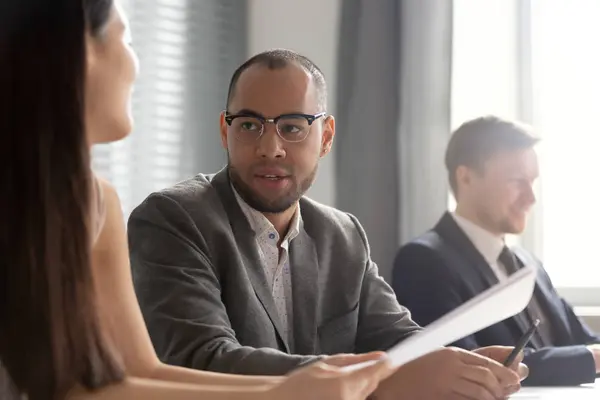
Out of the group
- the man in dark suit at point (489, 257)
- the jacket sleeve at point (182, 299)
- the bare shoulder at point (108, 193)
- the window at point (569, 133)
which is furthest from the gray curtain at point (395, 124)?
the bare shoulder at point (108, 193)

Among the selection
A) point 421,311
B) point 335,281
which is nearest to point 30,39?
point 335,281

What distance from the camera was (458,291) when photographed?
2.17 metres

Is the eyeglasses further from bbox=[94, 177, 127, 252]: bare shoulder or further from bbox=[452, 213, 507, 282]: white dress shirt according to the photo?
bbox=[452, 213, 507, 282]: white dress shirt

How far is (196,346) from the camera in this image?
1235 millimetres

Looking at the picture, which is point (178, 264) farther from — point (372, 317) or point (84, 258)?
point (84, 258)

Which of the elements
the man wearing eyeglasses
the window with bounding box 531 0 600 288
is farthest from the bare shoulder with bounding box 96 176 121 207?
the window with bounding box 531 0 600 288

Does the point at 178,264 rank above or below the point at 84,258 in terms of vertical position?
below

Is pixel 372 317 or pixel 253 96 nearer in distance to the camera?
pixel 253 96

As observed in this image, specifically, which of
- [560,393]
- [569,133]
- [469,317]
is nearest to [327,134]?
[560,393]

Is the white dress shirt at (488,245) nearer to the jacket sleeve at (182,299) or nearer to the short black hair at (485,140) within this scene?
the short black hair at (485,140)

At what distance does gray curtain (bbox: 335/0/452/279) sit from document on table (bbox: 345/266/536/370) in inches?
81.6

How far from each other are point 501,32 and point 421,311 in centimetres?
136

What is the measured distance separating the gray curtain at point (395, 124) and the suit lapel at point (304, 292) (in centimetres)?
128

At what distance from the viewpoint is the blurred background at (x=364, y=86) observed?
2.71 meters
